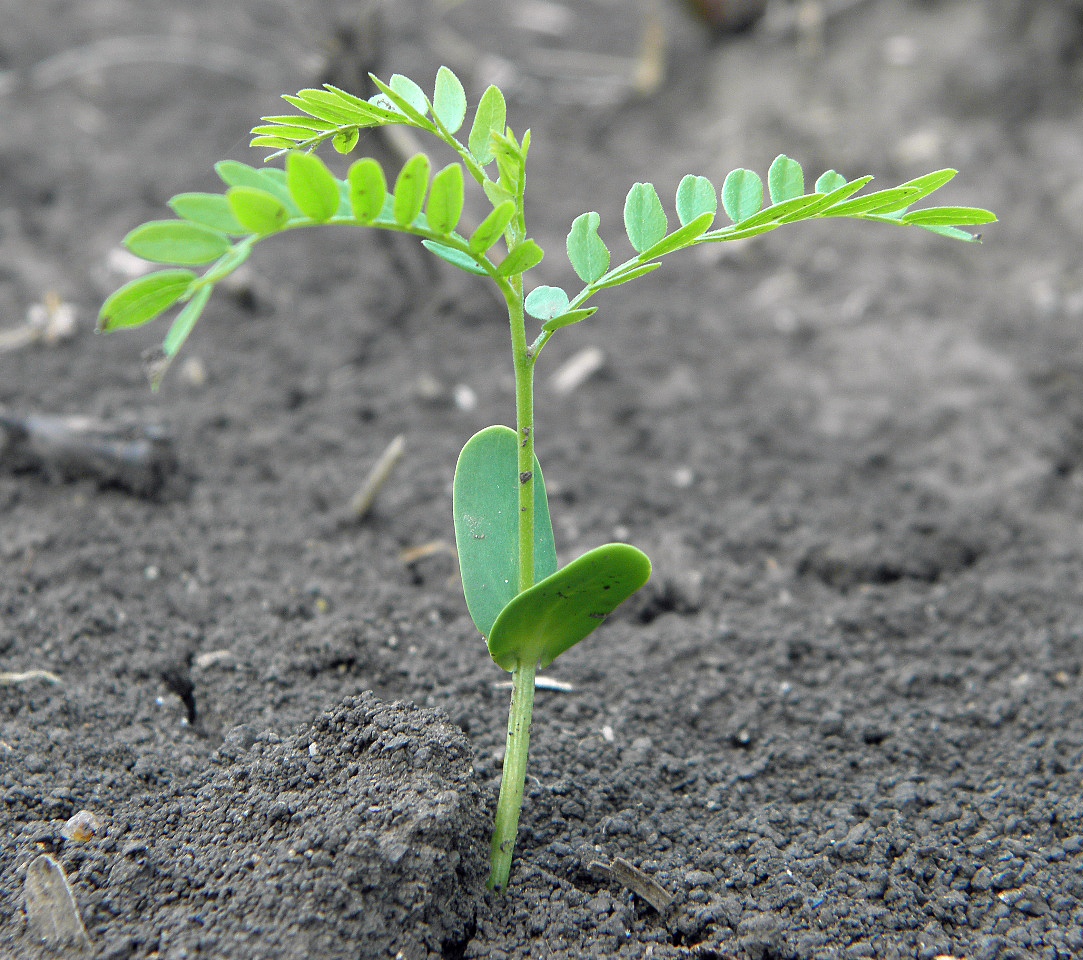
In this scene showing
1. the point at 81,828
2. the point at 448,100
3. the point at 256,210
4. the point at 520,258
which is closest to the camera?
the point at 256,210

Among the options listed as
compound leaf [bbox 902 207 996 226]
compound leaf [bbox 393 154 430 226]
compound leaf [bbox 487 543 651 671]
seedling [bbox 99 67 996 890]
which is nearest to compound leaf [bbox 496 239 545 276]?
seedling [bbox 99 67 996 890]

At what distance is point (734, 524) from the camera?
2.10m

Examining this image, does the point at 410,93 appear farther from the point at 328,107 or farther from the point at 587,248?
the point at 587,248

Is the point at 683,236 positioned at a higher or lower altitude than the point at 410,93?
lower

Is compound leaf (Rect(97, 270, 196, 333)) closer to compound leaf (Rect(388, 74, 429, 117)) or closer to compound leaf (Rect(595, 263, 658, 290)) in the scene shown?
compound leaf (Rect(388, 74, 429, 117))

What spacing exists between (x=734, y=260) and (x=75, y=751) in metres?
2.50

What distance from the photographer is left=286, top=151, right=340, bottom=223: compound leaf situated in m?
0.90

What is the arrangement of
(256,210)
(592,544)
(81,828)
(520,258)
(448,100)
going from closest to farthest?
(256,210), (520,258), (448,100), (81,828), (592,544)

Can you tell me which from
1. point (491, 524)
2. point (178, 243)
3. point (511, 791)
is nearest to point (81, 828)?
point (511, 791)

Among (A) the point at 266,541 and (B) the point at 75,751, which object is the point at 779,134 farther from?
(B) the point at 75,751

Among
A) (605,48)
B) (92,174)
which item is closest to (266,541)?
(92,174)

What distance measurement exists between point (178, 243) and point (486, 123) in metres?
0.38

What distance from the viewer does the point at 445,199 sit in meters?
0.96

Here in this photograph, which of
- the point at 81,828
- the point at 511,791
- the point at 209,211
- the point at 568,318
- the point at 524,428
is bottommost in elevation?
the point at 511,791
